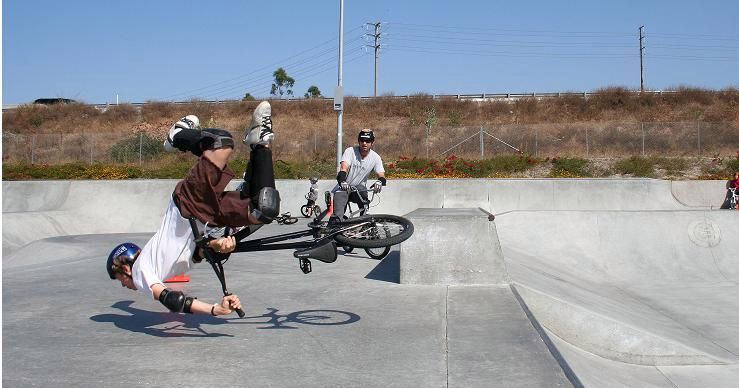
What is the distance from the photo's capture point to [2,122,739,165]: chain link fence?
34.8 m

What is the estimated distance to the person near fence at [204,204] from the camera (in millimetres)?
5004

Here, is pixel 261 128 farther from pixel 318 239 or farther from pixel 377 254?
pixel 377 254

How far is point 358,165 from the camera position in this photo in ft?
31.4

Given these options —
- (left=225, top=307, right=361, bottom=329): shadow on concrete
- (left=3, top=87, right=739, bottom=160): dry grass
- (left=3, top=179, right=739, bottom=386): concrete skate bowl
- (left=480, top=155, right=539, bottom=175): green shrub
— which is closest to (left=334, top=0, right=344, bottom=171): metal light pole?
(left=3, top=179, right=739, bottom=386): concrete skate bowl

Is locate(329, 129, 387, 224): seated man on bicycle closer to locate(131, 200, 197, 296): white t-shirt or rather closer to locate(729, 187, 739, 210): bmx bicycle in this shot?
locate(131, 200, 197, 296): white t-shirt

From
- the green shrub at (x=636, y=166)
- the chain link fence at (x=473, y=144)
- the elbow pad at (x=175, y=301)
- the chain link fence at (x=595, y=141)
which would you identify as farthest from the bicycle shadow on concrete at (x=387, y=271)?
the chain link fence at (x=595, y=141)

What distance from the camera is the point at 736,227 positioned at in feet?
43.5

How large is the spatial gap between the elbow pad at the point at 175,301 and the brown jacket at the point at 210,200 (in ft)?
1.85

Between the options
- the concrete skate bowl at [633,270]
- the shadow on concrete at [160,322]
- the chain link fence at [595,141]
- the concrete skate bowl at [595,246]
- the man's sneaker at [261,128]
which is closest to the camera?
the man's sneaker at [261,128]

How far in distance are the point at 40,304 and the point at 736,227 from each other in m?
12.1

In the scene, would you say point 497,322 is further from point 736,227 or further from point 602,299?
point 736,227

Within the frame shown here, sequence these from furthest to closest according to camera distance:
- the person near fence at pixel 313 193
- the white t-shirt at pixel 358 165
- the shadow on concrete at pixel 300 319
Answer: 1. the person near fence at pixel 313 193
2. the white t-shirt at pixel 358 165
3. the shadow on concrete at pixel 300 319

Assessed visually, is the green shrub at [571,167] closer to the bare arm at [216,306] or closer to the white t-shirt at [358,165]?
the white t-shirt at [358,165]

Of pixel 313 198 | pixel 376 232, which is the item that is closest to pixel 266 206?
pixel 376 232
